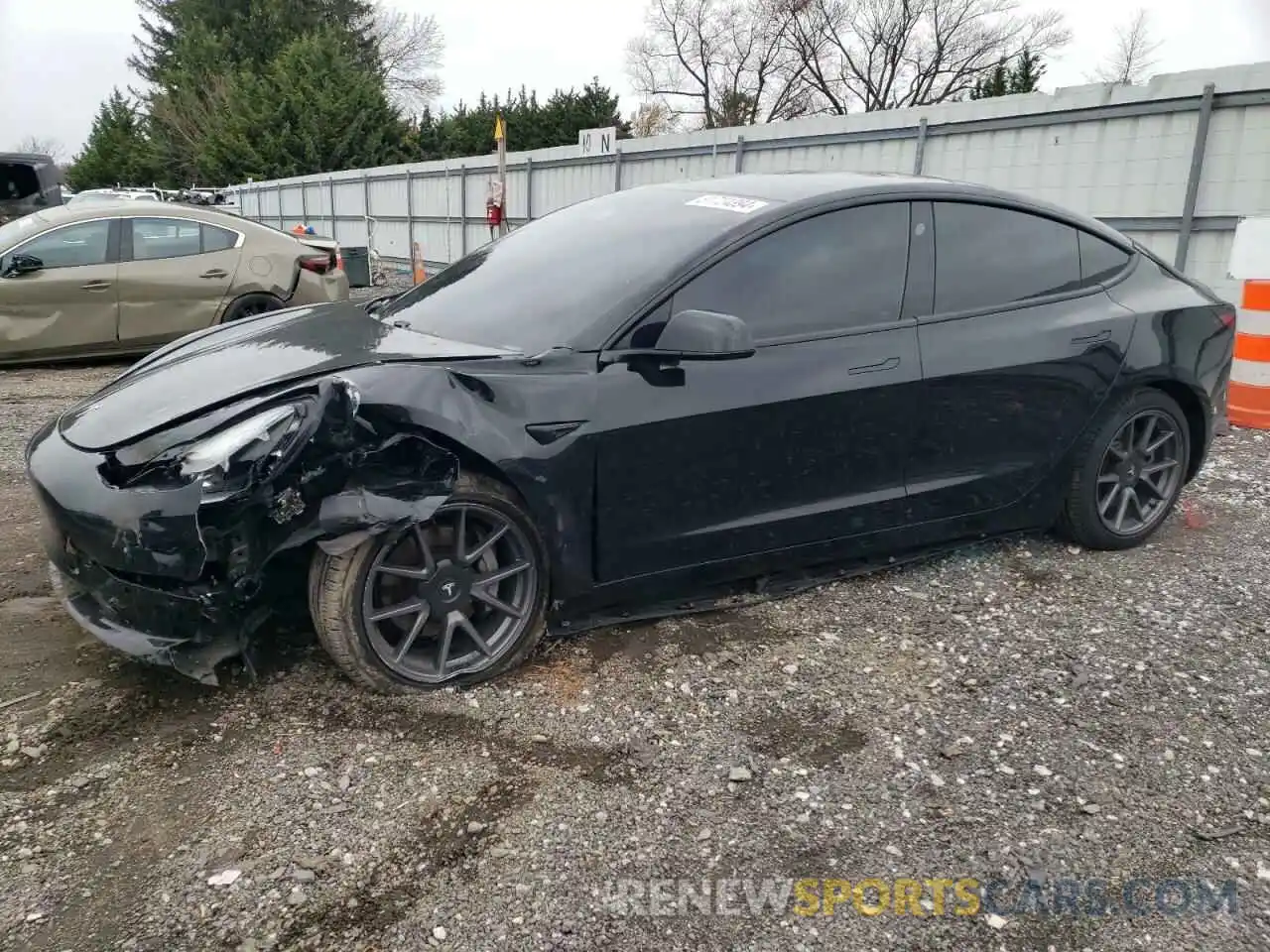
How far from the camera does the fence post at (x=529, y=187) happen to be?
16266 mm

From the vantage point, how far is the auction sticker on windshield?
343 cm

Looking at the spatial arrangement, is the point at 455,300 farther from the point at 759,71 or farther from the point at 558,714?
the point at 759,71

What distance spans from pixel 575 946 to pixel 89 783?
141 centimetres

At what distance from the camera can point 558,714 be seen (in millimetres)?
2932

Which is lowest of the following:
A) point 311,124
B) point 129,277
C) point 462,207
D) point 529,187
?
point 129,277

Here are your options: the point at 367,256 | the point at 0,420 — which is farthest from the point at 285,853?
the point at 367,256

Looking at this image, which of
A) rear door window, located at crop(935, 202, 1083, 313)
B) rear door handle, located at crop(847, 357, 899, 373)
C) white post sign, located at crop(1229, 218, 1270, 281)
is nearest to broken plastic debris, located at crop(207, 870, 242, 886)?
rear door handle, located at crop(847, 357, 899, 373)

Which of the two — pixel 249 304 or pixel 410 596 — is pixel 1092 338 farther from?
pixel 249 304

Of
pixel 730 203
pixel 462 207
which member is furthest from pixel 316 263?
pixel 462 207

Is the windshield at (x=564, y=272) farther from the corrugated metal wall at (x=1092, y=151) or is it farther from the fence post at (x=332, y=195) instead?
the fence post at (x=332, y=195)

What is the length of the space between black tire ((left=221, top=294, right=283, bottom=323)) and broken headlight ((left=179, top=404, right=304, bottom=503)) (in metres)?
6.27

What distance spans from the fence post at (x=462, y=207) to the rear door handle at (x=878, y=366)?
51.0ft

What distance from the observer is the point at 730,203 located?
352 cm

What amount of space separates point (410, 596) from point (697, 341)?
116 centimetres
